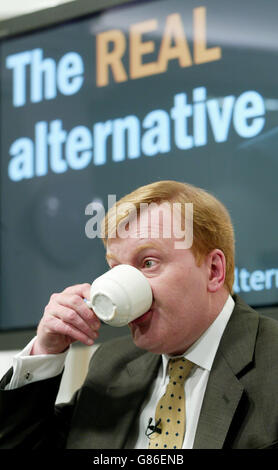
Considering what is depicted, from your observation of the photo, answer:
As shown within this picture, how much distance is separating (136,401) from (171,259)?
0.36 meters

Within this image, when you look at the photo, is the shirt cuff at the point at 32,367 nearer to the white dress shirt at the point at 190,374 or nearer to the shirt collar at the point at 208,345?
the white dress shirt at the point at 190,374

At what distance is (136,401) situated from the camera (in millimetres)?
1689

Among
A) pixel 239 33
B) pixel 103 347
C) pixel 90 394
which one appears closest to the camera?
pixel 90 394

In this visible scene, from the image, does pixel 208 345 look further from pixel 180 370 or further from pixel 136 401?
pixel 136 401

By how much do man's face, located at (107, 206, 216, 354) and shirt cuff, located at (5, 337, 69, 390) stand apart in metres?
0.25

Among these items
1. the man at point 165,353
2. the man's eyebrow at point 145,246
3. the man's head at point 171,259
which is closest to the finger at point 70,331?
the man at point 165,353

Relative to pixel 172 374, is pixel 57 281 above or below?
above

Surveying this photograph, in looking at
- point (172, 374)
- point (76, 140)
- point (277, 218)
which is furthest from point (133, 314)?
point (76, 140)

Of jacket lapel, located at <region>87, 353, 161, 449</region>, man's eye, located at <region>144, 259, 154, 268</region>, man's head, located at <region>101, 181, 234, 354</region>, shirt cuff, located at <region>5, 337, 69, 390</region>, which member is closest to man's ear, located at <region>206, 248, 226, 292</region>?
man's head, located at <region>101, 181, 234, 354</region>

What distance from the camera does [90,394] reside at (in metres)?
1.78
